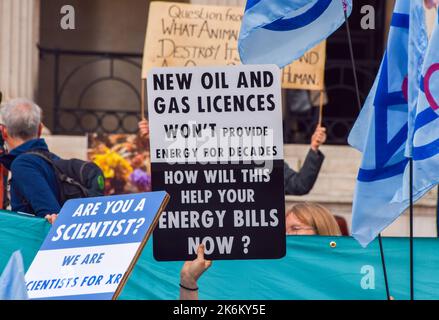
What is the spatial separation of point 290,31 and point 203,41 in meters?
3.87

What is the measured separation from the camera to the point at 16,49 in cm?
1439

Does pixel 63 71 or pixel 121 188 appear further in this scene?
pixel 63 71

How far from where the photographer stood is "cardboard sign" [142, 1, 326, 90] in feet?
37.0

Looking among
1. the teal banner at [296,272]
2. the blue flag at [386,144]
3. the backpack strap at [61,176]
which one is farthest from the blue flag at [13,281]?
the backpack strap at [61,176]

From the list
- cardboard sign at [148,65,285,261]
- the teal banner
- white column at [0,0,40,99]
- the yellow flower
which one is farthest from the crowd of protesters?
white column at [0,0,40,99]

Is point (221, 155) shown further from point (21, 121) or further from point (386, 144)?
point (21, 121)

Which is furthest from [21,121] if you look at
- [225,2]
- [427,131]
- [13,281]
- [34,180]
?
[225,2]

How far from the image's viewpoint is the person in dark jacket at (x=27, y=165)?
784 centimetres

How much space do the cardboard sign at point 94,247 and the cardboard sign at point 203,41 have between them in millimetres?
5321

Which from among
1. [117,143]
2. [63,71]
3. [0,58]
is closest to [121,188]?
[117,143]

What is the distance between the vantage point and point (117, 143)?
1359 cm

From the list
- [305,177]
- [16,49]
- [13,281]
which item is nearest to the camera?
[13,281]
